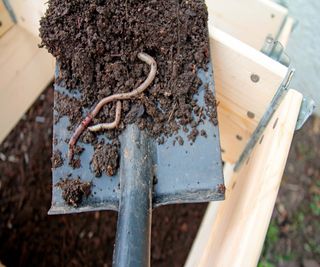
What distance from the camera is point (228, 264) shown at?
864mm

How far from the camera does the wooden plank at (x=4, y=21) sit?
144cm

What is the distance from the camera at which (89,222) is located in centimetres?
165

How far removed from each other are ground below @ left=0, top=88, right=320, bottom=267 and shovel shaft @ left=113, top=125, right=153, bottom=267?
2.63 ft

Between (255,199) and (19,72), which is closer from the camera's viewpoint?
(255,199)

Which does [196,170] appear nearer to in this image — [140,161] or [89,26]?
[140,161]

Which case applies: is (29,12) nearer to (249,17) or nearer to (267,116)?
(249,17)

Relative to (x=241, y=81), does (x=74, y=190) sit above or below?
below

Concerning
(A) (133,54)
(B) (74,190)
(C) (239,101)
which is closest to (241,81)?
(C) (239,101)

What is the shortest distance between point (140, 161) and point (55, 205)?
8.4 inches

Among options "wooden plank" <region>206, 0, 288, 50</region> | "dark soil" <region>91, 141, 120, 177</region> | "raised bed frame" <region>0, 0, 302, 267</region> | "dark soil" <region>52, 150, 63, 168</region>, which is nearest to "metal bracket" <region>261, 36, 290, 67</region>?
"raised bed frame" <region>0, 0, 302, 267</region>

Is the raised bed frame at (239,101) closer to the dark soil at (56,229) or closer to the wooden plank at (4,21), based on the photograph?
the wooden plank at (4,21)

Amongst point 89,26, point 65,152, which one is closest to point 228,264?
point 65,152

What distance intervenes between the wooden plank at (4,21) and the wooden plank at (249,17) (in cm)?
72

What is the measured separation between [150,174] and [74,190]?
0.17 metres
